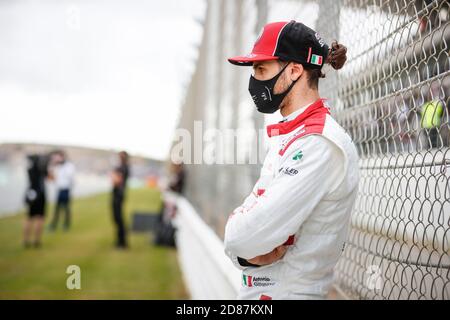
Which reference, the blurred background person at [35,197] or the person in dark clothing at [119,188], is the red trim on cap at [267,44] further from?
the blurred background person at [35,197]

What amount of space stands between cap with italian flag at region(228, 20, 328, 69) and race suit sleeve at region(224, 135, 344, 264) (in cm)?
32

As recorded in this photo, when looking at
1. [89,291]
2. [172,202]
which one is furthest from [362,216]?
[172,202]

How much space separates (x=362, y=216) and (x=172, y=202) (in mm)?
7413

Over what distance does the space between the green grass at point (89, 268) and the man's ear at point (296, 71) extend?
4.12 meters

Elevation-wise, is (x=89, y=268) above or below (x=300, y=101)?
below

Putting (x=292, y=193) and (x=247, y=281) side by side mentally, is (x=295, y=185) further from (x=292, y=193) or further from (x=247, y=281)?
(x=247, y=281)

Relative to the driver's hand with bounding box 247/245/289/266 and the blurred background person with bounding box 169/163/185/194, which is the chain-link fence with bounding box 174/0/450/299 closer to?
the driver's hand with bounding box 247/245/289/266

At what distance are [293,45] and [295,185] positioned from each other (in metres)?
0.52

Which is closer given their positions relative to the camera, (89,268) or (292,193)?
(292,193)

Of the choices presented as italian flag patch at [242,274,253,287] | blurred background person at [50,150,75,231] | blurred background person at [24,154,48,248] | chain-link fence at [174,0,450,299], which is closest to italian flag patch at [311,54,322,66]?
chain-link fence at [174,0,450,299]

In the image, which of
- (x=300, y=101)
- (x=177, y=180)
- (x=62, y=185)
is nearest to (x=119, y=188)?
(x=177, y=180)

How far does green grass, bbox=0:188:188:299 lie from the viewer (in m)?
5.39

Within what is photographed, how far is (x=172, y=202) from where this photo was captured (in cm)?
927

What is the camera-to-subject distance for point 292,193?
145cm
